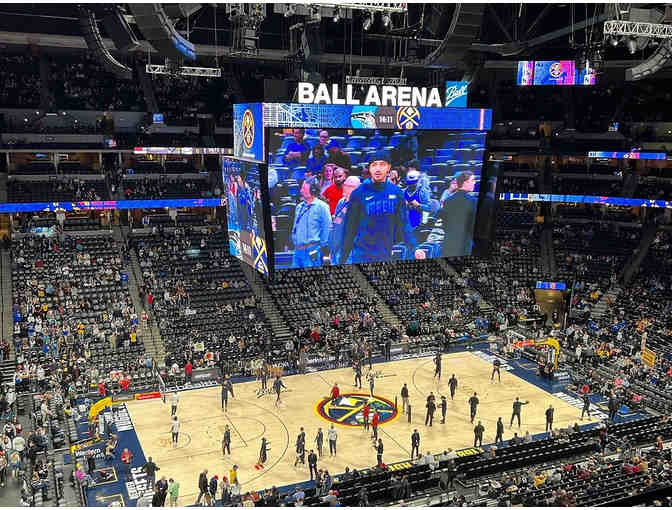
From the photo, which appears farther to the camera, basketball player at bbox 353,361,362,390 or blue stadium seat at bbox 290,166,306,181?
basketball player at bbox 353,361,362,390

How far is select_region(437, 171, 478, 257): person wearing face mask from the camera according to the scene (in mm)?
26891

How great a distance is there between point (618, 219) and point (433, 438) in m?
28.1

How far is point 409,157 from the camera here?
84.3 feet

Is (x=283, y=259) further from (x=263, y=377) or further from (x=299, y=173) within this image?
(x=263, y=377)

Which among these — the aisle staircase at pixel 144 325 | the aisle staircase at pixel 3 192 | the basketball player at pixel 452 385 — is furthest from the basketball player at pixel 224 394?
the aisle staircase at pixel 3 192

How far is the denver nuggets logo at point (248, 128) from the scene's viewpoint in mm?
23764

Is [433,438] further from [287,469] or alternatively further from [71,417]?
[71,417]

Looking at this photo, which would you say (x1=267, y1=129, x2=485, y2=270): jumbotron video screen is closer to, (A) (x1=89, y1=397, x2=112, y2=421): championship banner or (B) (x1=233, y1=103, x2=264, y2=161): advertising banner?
(B) (x1=233, y1=103, x2=264, y2=161): advertising banner

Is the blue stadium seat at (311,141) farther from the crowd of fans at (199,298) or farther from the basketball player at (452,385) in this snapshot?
the crowd of fans at (199,298)

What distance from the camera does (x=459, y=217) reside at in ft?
89.3

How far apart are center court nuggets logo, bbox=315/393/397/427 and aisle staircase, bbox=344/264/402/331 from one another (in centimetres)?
887

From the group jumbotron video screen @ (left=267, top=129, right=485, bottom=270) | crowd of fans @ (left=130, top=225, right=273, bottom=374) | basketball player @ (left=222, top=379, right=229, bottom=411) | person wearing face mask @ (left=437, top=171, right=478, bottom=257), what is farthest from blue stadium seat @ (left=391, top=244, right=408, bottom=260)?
crowd of fans @ (left=130, top=225, right=273, bottom=374)

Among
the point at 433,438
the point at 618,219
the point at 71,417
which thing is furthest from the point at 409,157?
the point at 618,219

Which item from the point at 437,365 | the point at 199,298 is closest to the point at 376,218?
the point at 437,365
